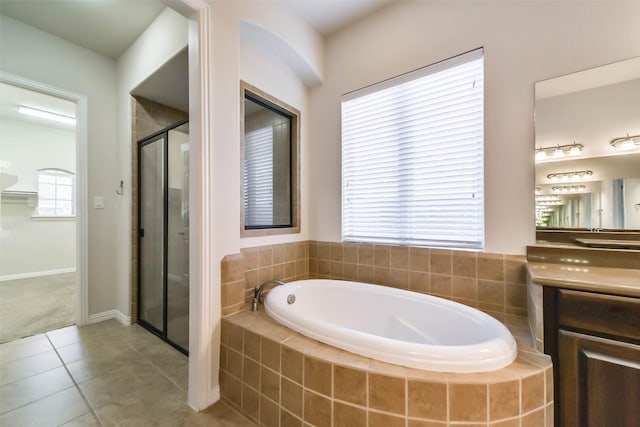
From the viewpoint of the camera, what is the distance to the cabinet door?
868 mm

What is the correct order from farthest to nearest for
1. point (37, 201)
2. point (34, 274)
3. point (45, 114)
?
point (37, 201)
point (34, 274)
point (45, 114)

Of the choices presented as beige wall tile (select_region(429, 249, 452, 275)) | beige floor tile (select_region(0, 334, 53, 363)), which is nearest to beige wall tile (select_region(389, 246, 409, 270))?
beige wall tile (select_region(429, 249, 452, 275))

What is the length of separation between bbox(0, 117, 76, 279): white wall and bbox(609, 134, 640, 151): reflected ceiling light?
22.9 feet

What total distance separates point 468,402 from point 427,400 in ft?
0.45

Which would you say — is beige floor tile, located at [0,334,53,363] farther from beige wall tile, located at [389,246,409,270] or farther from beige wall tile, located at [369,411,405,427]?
beige wall tile, located at [389,246,409,270]

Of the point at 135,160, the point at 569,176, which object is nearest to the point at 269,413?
the point at 569,176

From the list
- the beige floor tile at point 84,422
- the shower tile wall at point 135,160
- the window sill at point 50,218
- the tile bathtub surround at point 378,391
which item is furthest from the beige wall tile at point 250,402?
the window sill at point 50,218

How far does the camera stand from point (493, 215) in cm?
147

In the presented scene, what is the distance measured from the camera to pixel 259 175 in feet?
7.04

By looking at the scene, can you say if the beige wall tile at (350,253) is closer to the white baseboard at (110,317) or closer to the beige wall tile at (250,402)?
the beige wall tile at (250,402)

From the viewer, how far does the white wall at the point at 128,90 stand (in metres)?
1.94

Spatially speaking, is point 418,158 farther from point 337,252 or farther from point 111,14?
point 111,14

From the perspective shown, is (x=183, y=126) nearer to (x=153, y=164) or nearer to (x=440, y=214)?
(x=153, y=164)

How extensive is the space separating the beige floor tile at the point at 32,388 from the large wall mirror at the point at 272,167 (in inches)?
60.3
